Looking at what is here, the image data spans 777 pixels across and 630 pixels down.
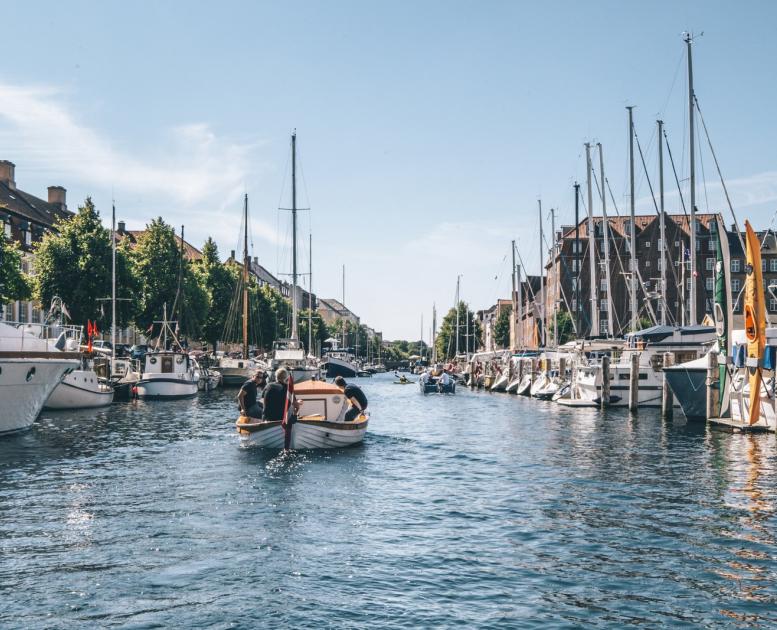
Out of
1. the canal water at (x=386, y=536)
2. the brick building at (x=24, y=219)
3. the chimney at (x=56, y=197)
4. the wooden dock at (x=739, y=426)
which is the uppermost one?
the chimney at (x=56, y=197)

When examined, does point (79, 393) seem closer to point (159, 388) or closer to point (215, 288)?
point (159, 388)

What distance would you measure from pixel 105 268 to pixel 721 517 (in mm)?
54425

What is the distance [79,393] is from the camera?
155ft

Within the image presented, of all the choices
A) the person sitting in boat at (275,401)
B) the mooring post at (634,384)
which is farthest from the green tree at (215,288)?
the person sitting in boat at (275,401)

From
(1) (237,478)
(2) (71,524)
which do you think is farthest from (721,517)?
(2) (71,524)

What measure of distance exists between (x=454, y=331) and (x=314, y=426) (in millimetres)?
137419

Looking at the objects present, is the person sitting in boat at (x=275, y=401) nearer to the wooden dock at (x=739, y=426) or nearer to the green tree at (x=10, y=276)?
the wooden dock at (x=739, y=426)

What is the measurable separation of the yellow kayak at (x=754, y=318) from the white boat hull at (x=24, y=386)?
27.2 m

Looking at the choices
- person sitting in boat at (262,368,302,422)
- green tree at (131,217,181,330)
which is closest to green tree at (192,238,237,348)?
green tree at (131,217,181,330)

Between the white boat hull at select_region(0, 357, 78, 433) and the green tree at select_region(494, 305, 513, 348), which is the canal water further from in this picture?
the green tree at select_region(494, 305, 513, 348)

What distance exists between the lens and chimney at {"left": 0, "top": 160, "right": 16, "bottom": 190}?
85.8 m

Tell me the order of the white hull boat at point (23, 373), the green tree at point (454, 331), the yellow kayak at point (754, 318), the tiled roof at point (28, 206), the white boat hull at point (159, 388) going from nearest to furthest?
1. the white hull boat at point (23, 373)
2. the yellow kayak at point (754, 318)
3. the white boat hull at point (159, 388)
4. the tiled roof at point (28, 206)
5. the green tree at point (454, 331)

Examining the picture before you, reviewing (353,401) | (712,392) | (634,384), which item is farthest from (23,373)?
(634,384)

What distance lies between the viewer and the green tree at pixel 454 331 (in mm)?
159750
